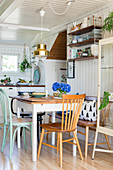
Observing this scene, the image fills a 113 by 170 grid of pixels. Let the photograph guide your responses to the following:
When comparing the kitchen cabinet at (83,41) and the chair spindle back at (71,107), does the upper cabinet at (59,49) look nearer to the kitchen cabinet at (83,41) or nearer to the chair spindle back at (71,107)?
the kitchen cabinet at (83,41)

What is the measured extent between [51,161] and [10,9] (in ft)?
10.1

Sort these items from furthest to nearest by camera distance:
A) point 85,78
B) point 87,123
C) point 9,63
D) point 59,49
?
point 9,63 < point 59,49 < point 85,78 < point 87,123

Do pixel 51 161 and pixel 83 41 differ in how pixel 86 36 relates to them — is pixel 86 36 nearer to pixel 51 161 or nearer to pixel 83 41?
pixel 83 41

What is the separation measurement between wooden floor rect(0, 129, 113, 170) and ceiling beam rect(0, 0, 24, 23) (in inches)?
102

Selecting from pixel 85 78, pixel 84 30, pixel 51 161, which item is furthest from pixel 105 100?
pixel 84 30

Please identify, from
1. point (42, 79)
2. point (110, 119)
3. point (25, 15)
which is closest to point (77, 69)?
point (25, 15)

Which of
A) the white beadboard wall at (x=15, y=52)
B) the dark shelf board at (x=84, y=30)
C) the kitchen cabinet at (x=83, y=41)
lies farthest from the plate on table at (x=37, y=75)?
the dark shelf board at (x=84, y=30)

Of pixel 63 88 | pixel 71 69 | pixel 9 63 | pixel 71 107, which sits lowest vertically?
pixel 71 107

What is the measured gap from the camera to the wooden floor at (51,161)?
329 cm

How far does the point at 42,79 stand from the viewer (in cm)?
780

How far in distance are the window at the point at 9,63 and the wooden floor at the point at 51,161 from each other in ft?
18.3

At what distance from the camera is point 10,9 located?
4.94 m

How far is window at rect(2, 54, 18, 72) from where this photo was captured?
30.5 ft

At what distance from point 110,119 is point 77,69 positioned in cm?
205
